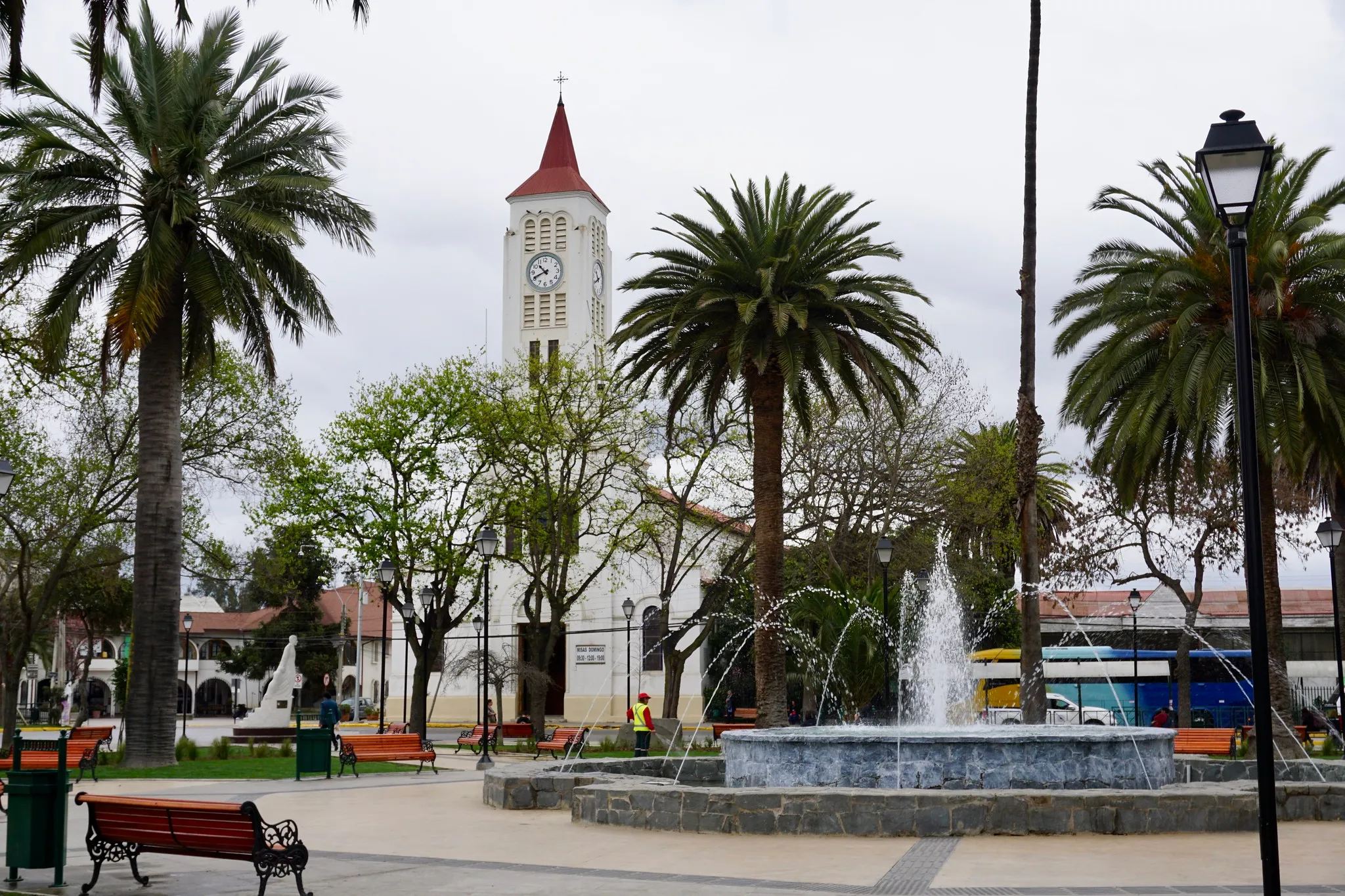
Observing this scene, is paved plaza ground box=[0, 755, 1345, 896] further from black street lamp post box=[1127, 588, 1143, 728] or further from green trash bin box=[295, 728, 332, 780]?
black street lamp post box=[1127, 588, 1143, 728]

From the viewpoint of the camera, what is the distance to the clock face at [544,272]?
63125 millimetres

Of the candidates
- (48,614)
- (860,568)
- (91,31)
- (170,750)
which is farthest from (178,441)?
(48,614)

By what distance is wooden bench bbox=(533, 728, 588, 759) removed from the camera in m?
28.0

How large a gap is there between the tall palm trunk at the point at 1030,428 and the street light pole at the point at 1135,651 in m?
8.02

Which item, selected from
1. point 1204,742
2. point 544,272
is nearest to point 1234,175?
point 1204,742

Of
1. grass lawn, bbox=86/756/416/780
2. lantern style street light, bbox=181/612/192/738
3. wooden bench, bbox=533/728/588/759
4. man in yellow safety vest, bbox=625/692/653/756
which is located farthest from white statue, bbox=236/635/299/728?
man in yellow safety vest, bbox=625/692/653/756

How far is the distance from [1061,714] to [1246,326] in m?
37.9

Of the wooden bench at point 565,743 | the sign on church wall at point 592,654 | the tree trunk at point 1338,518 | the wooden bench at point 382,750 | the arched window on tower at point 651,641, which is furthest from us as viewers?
the sign on church wall at point 592,654

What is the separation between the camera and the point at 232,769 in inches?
898

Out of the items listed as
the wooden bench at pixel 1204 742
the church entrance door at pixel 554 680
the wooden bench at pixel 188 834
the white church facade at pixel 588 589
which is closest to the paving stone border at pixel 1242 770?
the wooden bench at pixel 1204 742

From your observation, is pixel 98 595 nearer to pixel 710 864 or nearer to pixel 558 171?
pixel 558 171

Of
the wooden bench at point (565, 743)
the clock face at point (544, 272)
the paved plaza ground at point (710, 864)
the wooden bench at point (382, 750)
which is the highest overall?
the clock face at point (544, 272)

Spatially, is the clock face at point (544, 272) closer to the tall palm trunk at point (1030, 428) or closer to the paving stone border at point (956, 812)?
the tall palm trunk at point (1030, 428)

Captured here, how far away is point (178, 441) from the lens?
75.5 ft
